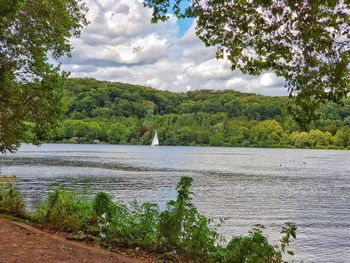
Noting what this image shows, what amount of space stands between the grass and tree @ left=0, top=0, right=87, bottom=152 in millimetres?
3992

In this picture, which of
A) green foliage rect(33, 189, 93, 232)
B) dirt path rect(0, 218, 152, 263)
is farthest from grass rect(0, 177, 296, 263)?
dirt path rect(0, 218, 152, 263)

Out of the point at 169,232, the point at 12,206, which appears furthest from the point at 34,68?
the point at 169,232

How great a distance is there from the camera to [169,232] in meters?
11.8

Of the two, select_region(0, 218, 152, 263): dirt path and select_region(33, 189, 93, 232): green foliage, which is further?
select_region(33, 189, 93, 232): green foliage

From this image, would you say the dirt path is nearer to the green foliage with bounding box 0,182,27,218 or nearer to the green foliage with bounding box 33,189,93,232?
the green foliage with bounding box 33,189,93,232

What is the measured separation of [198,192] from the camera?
54125 mm

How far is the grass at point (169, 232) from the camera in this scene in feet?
34.2

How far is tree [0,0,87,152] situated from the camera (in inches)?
612

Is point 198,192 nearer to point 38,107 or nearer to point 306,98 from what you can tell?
point 38,107

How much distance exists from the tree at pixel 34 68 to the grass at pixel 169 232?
399cm

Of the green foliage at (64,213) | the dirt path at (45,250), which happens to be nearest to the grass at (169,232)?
the green foliage at (64,213)

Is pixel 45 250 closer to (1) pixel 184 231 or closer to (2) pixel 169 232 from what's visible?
(2) pixel 169 232

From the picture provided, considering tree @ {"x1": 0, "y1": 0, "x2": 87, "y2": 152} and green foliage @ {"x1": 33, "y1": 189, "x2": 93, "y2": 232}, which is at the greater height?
tree @ {"x1": 0, "y1": 0, "x2": 87, "y2": 152}

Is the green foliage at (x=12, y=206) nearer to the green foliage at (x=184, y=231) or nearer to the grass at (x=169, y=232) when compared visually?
the grass at (x=169, y=232)
